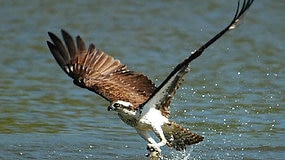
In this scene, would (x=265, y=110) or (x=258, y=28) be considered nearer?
(x=265, y=110)

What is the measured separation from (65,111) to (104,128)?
1.05 metres

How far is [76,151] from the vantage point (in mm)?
9219

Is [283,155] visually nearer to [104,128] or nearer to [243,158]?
[243,158]

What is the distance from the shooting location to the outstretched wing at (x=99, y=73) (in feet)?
27.8

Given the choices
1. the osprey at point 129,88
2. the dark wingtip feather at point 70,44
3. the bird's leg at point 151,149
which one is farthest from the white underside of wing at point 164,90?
the dark wingtip feather at point 70,44

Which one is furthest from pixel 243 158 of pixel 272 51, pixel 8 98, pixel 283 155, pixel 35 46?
pixel 35 46

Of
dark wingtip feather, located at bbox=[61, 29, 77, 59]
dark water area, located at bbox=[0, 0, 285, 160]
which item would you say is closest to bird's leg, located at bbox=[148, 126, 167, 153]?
dark water area, located at bbox=[0, 0, 285, 160]

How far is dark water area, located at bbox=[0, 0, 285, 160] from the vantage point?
31.3 ft

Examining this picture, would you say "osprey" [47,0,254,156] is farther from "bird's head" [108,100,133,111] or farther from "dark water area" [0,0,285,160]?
"dark water area" [0,0,285,160]

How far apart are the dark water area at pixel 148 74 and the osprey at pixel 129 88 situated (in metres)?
0.72

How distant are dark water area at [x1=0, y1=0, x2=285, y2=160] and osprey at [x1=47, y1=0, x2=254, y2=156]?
72 cm

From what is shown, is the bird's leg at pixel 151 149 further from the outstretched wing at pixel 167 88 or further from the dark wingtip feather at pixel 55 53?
the dark wingtip feather at pixel 55 53

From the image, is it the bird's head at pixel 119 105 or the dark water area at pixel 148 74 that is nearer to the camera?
the bird's head at pixel 119 105

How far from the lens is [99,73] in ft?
29.6
